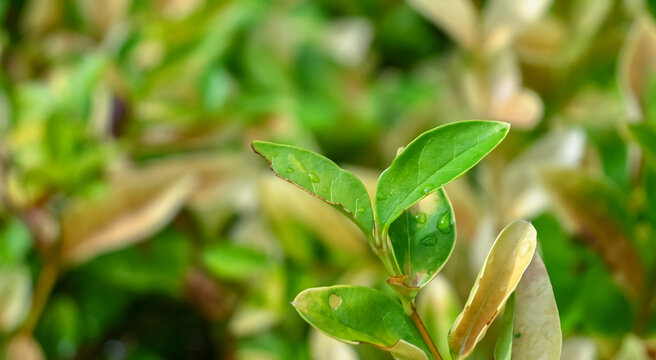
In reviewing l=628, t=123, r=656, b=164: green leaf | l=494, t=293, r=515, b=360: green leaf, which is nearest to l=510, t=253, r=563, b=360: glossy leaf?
l=494, t=293, r=515, b=360: green leaf

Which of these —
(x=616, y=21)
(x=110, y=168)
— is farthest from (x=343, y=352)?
(x=616, y=21)

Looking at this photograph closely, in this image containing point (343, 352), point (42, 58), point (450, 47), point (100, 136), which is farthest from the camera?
point (450, 47)

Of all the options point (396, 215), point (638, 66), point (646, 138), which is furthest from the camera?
point (638, 66)

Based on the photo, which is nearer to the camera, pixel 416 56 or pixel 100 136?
pixel 100 136

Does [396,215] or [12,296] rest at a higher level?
[396,215]

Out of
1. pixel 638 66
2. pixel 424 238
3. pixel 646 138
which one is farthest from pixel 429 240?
pixel 638 66

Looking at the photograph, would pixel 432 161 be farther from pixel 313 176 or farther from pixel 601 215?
pixel 601 215

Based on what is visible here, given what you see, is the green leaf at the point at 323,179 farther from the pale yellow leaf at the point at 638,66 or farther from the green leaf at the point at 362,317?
the pale yellow leaf at the point at 638,66

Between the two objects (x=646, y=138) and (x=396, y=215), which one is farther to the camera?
(x=646, y=138)

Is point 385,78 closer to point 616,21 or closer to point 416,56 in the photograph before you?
point 416,56
